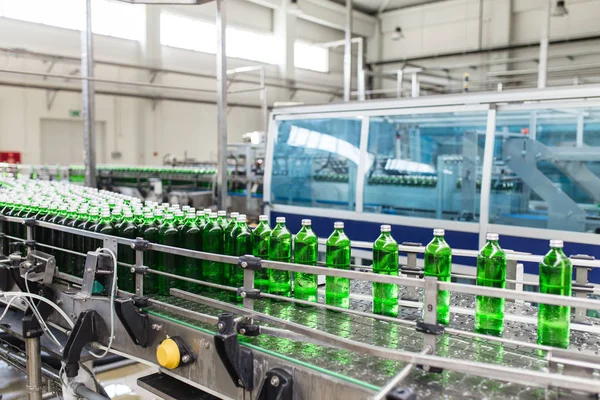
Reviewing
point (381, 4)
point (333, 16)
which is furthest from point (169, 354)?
point (381, 4)

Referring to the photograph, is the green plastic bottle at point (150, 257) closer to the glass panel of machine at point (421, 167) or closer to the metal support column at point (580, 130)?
the glass panel of machine at point (421, 167)

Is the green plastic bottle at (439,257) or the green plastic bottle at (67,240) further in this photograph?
the green plastic bottle at (67,240)

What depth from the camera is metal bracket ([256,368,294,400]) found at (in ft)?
3.94

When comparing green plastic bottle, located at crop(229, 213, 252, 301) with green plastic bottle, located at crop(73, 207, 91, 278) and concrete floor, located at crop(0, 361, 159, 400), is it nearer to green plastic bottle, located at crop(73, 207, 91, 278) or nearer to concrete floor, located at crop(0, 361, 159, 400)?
green plastic bottle, located at crop(73, 207, 91, 278)

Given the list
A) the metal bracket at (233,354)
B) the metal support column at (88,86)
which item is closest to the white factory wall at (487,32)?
the metal support column at (88,86)

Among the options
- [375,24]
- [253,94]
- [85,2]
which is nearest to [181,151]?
[253,94]

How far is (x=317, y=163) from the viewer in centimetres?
507

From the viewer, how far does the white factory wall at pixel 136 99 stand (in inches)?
366

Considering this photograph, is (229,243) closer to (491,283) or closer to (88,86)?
(491,283)

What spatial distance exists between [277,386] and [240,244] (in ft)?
2.15

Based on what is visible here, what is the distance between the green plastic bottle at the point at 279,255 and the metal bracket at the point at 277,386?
0.48m

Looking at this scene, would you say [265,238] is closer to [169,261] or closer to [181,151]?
[169,261]

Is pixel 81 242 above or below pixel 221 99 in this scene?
below

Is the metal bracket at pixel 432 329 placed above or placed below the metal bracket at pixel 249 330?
above
